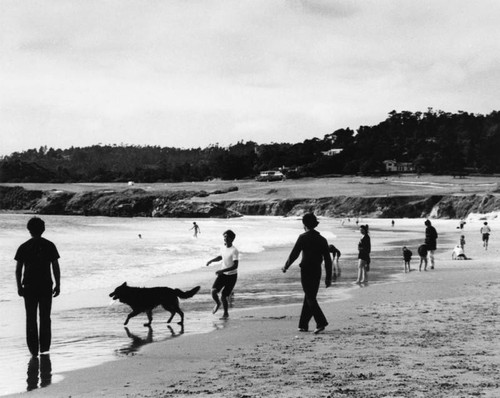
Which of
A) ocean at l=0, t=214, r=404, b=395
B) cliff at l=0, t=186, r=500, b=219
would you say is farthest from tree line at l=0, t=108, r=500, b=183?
ocean at l=0, t=214, r=404, b=395

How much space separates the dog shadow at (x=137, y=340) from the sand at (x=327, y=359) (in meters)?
0.15

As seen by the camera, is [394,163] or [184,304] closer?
[184,304]

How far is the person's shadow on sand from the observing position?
6.74 meters

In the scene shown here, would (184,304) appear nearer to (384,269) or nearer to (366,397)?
(366,397)

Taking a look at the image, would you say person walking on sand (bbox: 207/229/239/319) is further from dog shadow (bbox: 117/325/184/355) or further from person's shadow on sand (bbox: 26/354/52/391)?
person's shadow on sand (bbox: 26/354/52/391)

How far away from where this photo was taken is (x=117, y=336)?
32.1 feet

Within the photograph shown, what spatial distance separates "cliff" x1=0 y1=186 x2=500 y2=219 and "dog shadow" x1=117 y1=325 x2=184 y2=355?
7959 cm

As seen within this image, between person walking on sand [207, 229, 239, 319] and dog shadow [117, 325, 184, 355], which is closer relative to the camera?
dog shadow [117, 325, 184, 355]

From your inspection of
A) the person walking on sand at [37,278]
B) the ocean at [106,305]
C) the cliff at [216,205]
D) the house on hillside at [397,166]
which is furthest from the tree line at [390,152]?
the person walking on sand at [37,278]

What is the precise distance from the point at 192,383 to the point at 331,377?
1316 millimetres

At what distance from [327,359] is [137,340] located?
10.3 feet

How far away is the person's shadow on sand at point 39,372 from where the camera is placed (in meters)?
6.74

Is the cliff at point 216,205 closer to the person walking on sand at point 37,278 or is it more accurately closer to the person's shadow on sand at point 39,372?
the person walking on sand at point 37,278

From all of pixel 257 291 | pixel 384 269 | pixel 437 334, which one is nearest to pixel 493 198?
pixel 384 269
